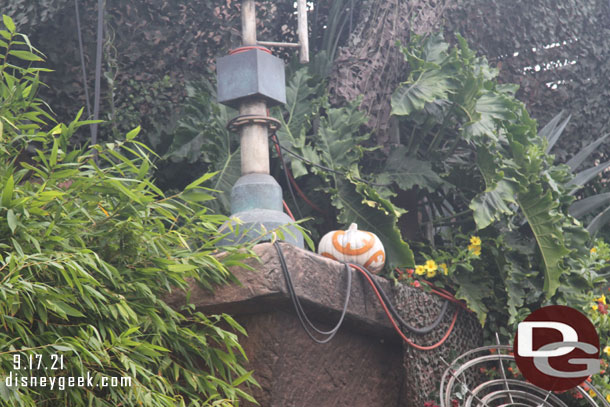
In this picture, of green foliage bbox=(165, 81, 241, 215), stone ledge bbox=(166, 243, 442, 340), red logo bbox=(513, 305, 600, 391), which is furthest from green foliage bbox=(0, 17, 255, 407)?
red logo bbox=(513, 305, 600, 391)

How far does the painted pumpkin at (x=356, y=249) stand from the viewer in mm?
3287

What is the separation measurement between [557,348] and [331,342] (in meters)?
1.02

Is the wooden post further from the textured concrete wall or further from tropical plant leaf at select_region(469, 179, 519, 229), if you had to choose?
tropical plant leaf at select_region(469, 179, 519, 229)

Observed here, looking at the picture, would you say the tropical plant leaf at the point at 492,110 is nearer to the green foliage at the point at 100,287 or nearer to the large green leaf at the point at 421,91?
the large green leaf at the point at 421,91

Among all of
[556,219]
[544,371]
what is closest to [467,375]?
→ [544,371]

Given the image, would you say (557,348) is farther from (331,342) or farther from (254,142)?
(254,142)

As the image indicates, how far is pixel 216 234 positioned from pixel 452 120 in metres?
1.78

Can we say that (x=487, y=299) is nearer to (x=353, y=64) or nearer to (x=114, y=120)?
(x=353, y=64)

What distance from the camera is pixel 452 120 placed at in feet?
13.9

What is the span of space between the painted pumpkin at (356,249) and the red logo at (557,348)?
739 millimetres

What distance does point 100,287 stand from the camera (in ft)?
8.18

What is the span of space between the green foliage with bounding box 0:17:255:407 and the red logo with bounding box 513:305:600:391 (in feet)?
4.25

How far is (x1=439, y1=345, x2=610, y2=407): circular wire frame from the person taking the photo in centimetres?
316

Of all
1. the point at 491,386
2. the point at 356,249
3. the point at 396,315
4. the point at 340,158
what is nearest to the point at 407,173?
the point at 340,158
